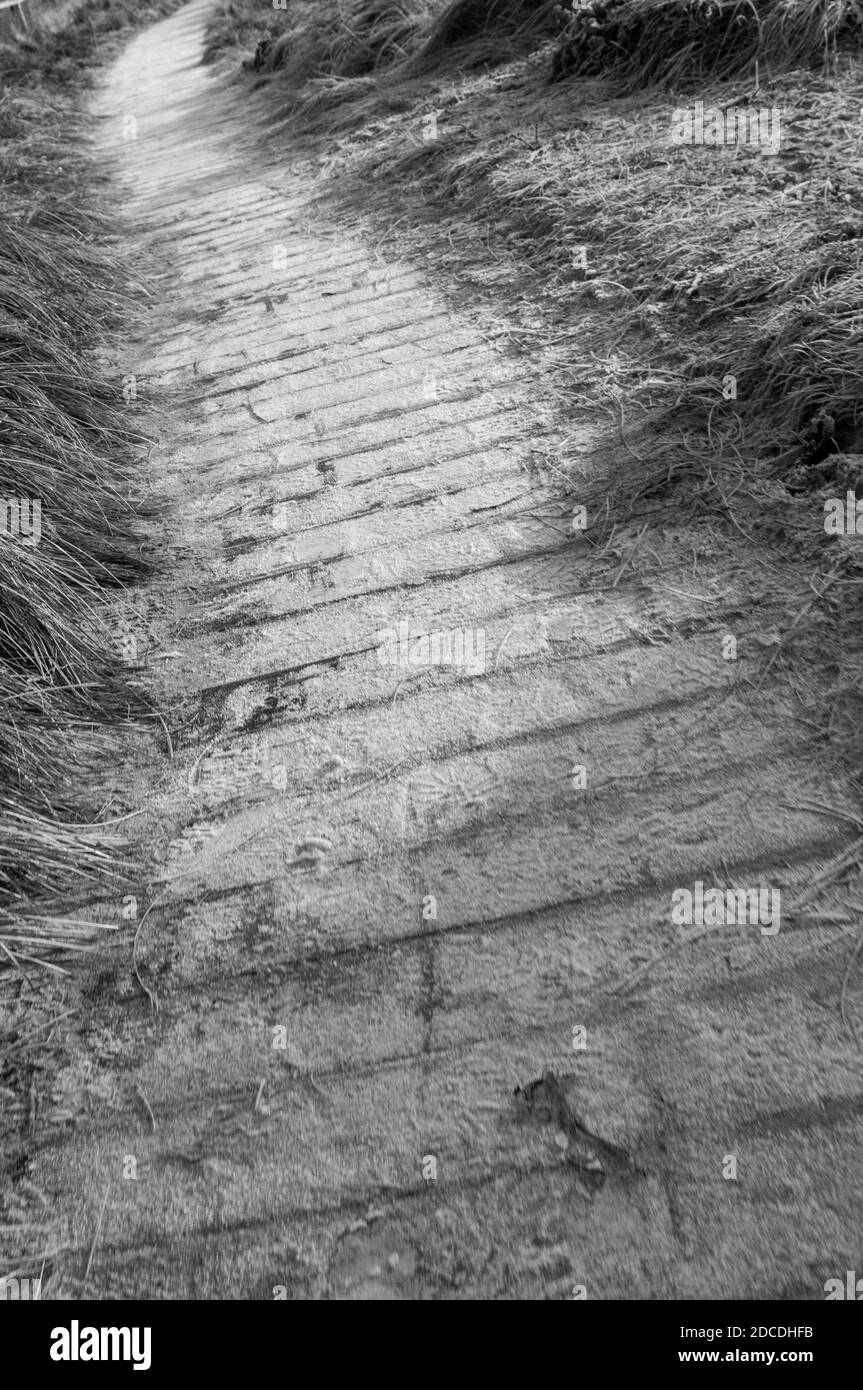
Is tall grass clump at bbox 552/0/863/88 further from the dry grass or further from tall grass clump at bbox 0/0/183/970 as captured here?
tall grass clump at bbox 0/0/183/970

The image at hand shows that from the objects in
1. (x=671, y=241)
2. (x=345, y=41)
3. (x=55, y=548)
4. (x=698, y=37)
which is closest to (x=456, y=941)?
(x=55, y=548)

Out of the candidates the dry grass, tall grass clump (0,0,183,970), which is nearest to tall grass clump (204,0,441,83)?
the dry grass

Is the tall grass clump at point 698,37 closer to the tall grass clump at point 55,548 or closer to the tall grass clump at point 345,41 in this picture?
the tall grass clump at point 345,41

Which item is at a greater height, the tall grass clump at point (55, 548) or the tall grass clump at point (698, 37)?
the tall grass clump at point (698, 37)

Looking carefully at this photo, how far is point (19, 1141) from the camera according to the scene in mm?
1594

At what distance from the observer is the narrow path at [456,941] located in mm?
1395

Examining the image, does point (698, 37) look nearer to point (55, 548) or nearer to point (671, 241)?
point (671, 241)

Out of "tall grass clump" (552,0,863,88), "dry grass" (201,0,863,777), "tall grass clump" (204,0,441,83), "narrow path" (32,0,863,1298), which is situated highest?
"tall grass clump" (204,0,441,83)

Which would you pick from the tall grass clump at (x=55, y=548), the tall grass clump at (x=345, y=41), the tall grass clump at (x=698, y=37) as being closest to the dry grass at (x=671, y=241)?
the tall grass clump at (x=698, y=37)

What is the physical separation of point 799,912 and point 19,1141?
58.9 inches

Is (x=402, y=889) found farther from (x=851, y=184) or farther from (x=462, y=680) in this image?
(x=851, y=184)

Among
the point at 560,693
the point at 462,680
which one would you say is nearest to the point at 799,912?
the point at 560,693

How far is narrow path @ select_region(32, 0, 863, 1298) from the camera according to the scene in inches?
54.9

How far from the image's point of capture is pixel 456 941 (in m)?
1.78
